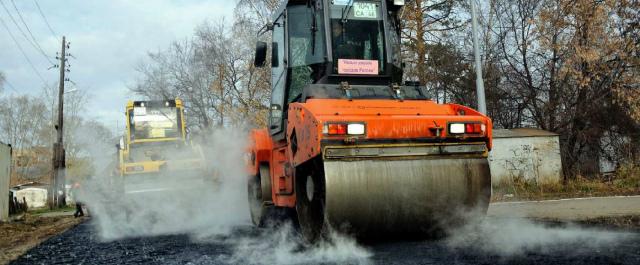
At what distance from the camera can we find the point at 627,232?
6.21 m

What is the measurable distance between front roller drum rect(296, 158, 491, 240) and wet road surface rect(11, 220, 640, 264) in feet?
0.84

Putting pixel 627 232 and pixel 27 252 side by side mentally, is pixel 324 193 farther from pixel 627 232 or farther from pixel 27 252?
pixel 27 252

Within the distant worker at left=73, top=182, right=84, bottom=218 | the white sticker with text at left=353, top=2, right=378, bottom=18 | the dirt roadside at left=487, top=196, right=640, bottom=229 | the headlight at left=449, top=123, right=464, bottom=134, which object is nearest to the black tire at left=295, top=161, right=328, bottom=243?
the headlight at left=449, top=123, right=464, bottom=134

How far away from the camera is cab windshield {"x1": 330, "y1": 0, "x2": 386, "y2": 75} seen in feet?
21.9

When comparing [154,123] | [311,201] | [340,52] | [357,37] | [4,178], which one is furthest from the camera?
[154,123]

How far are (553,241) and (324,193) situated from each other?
2.34 m

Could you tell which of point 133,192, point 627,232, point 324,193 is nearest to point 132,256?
point 324,193

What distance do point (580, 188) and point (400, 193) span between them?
1101 centimetres

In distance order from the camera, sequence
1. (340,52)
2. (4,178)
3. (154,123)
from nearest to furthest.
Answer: (340,52), (4,178), (154,123)

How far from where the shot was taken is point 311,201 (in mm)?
5781

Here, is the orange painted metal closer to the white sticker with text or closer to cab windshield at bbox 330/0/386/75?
cab windshield at bbox 330/0/386/75

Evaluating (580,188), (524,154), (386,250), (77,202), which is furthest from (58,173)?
(386,250)

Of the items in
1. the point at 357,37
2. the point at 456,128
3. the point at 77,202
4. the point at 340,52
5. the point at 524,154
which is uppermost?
the point at 357,37

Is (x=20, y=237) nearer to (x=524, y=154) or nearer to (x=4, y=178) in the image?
(x=4, y=178)
